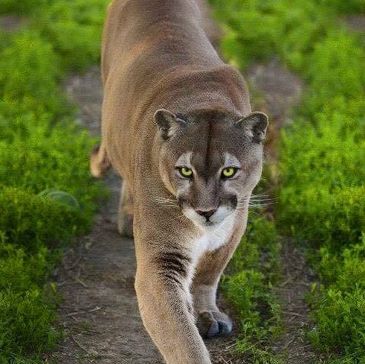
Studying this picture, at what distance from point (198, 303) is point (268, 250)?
33.7 inches

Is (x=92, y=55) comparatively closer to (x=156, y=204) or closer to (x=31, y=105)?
(x=31, y=105)

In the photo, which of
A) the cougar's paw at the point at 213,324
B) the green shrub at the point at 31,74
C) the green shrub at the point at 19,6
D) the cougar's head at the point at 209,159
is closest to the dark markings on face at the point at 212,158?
the cougar's head at the point at 209,159

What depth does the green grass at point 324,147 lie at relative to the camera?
4.92 m

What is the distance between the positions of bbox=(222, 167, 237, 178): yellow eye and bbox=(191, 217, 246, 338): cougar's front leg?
1.50 feet

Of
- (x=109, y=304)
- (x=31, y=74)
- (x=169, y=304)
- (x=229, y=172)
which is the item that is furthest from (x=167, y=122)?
(x=31, y=74)

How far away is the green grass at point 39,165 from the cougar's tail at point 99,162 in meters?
0.08

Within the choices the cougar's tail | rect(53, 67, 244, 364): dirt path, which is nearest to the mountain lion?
rect(53, 67, 244, 364): dirt path

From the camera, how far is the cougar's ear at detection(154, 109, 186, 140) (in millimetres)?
4379

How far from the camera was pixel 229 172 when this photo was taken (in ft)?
14.1

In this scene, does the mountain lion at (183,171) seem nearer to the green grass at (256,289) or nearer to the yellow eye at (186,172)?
the yellow eye at (186,172)

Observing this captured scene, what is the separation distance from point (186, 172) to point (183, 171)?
0.04 ft

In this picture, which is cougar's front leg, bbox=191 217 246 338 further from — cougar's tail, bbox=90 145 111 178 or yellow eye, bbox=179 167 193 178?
cougar's tail, bbox=90 145 111 178

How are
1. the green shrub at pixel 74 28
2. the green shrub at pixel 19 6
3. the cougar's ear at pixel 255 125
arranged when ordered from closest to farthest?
the cougar's ear at pixel 255 125 < the green shrub at pixel 74 28 < the green shrub at pixel 19 6

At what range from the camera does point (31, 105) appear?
298 inches
